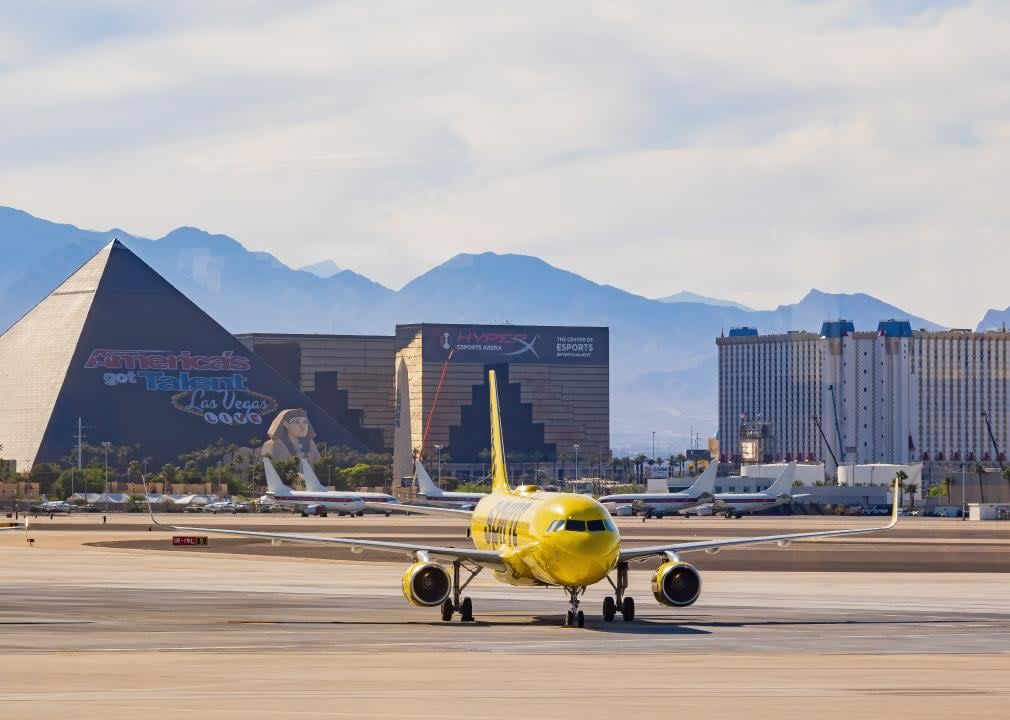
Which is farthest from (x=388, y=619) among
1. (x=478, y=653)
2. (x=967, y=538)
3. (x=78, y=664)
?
(x=967, y=538)

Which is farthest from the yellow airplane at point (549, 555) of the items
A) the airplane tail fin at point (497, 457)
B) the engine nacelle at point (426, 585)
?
the airplane tail fin at point (497, 457)

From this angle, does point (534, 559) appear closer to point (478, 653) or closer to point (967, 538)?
point (478, 653)

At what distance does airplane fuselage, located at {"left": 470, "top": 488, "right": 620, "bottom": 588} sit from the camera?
42.4 metres

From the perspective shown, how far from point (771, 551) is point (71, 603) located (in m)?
55.9

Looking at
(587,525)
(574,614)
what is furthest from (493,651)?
(574,614)

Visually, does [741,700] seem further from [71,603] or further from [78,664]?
[71,603]

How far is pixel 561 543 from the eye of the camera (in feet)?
139

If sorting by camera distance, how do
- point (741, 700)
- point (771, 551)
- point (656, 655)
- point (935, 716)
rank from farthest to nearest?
1. point (771, 551)
2. point (656, 655)
3. point (741, 700)
4. point (935, 716)

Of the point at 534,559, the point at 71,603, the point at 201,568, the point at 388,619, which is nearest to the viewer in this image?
the point at 534,559

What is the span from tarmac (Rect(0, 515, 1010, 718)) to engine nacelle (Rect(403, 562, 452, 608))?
96 centimetres

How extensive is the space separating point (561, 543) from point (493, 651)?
5834 mm

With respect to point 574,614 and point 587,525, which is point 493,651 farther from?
point 574,614

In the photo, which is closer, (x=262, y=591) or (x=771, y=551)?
(x=262, y=591)

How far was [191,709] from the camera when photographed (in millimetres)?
26344
